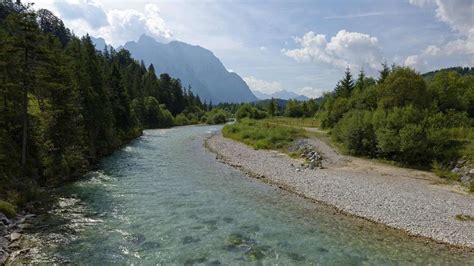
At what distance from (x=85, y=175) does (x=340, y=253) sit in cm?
2232

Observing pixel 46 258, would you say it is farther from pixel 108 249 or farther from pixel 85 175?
pixel 85 175

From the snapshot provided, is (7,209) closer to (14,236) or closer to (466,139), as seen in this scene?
(14,236)

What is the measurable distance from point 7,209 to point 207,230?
10.3 meters

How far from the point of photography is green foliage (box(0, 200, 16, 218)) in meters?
16.7

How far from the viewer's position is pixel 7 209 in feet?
55.3

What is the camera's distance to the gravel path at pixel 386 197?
17516 mm

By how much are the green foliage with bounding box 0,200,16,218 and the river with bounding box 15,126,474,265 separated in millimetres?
1517

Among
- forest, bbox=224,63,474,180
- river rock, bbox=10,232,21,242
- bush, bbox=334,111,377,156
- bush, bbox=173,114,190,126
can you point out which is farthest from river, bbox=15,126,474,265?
bush, bbox=173,114,190,126

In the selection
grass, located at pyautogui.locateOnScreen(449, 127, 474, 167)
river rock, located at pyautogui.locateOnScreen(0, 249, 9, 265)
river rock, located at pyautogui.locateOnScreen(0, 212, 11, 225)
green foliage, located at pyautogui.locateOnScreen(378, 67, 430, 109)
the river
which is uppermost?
green foliage, located at pyautogui.locateOnScreen(378, 67, 430, 109)

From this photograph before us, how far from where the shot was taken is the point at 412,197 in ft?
72.4

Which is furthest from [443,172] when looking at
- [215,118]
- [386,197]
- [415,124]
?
→ [215,118]

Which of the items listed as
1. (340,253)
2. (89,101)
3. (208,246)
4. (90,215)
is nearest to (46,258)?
(90,215)

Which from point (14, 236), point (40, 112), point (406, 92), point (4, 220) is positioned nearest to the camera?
point (14, 236)

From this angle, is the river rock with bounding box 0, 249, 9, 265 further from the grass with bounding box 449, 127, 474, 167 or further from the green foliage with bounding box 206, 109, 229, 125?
the green foliage with bounding box 206, 109, 229, 125
